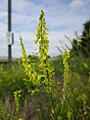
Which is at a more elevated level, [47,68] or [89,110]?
[47,68]

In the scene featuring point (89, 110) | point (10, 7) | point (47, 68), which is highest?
point (10, 7)

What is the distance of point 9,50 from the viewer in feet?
57.9

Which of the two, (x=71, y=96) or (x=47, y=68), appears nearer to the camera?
(x=47, y=68)

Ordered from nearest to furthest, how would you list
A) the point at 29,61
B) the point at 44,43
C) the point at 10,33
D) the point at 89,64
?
the point at 44,43 → the point at 29,61 → the point at 89,64 → the point at 10,33

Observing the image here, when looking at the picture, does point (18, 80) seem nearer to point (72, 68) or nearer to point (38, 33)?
point (72, 68)

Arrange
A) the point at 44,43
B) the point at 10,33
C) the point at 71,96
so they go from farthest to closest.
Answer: the point at 10,33
the point at 71,96
the point at 44,43

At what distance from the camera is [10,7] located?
1841 centimetres

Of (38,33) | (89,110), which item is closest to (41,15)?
(38,33)

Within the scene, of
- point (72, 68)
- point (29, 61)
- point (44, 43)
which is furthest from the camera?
point (72, 68)

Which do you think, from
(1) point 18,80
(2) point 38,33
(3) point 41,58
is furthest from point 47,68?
(1) point 18,80

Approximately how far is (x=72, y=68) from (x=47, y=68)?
14.5 feet

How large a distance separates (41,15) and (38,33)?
100 millimetres

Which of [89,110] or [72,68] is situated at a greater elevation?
[72,68]

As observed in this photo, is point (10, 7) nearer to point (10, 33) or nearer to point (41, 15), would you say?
point (10, 33)
